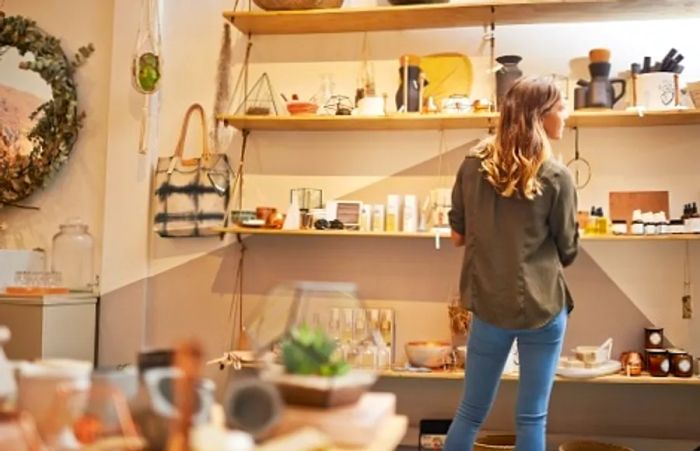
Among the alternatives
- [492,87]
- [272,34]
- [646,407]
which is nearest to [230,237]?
[272,34]

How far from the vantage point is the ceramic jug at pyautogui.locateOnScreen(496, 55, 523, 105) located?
3.12 m

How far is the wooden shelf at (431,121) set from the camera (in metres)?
3.00

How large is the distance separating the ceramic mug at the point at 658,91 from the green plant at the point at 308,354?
2401mm

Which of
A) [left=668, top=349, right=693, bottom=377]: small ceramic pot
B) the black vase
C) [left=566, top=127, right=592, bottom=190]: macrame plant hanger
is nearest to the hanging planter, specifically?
the black vase

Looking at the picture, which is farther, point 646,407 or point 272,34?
point 272,34

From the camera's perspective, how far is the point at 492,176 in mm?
2232

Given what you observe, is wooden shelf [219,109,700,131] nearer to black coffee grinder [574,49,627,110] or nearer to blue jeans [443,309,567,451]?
black coffee grinder [574,49,627,110]

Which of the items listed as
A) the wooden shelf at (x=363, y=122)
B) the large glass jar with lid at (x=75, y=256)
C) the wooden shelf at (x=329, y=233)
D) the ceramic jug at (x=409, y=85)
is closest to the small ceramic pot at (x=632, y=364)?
the wooden shelf at (x=329, y=233)

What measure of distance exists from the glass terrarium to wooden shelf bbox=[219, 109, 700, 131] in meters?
2.01

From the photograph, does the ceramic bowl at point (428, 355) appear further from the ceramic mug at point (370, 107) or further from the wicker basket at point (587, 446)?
the ceramic mug at point (370, 107)

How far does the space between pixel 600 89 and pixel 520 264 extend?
120 cm

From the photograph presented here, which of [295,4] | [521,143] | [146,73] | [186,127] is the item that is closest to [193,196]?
[186,127]

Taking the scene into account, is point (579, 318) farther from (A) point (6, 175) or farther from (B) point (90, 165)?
(A) point (6, 175)

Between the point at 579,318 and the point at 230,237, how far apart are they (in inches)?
63.5
